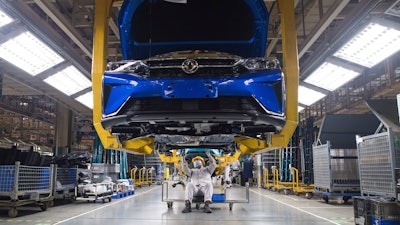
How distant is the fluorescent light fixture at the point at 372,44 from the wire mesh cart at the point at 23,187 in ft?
21.0

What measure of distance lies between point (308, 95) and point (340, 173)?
2210 mm

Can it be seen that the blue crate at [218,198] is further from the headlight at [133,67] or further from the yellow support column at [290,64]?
the headlight at [133,67]

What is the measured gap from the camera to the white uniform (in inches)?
265

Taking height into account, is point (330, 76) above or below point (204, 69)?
above

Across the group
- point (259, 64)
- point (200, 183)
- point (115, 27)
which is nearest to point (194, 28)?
point (259, 64)

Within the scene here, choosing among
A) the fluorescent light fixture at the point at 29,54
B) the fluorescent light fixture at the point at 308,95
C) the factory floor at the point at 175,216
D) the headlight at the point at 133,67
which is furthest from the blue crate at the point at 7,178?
the fluorescent light fixture at the point at 308,95

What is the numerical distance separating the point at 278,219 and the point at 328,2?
14.1 feet

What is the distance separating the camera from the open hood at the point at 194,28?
3.38 metres

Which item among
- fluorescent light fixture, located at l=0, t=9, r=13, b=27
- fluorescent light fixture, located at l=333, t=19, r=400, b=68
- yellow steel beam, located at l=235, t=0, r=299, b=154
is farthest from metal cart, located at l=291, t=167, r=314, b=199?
fluorescent light fixture, located at l=0, t=9, r=13, b=27

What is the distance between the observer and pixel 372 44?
17.6ft

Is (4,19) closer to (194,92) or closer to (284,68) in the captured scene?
(194,92)

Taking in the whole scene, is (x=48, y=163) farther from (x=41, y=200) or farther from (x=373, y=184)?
(x=373, y=184)

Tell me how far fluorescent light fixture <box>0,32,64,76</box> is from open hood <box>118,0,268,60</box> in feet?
9.41

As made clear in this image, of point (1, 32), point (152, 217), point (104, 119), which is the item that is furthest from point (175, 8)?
point (152, 217)
